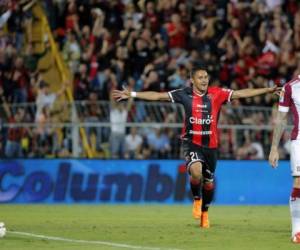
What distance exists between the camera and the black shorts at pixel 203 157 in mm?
15906

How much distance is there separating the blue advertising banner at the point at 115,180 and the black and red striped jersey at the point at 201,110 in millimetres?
8251

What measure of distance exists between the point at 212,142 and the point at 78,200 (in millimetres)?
8615

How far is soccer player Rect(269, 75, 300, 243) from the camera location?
13.1 meters

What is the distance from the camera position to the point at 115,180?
24.1m

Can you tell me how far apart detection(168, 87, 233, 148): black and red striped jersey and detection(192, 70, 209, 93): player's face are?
0.18 m

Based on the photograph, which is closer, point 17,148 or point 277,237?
point 277,237

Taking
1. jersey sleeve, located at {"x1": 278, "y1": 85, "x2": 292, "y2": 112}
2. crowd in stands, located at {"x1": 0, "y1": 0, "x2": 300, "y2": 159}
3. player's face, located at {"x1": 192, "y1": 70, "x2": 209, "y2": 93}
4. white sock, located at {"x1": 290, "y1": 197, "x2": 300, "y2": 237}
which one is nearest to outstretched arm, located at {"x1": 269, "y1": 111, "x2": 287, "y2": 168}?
jersey sleeve, located at {"x1": 278, "y1": 85, "x2": 292, "y2": 112}

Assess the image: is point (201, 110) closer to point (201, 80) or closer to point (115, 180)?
point (201, 80)

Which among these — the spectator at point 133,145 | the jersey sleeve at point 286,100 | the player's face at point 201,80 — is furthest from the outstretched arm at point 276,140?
the spectator at point 133,145

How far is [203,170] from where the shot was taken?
16.1 m

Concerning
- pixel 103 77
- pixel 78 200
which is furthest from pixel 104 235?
pixel 103 77

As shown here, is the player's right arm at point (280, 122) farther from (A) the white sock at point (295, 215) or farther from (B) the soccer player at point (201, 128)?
(B) the soccer player at point (201, 128)

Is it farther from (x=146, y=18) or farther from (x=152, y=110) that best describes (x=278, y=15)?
(x=152, y=110)

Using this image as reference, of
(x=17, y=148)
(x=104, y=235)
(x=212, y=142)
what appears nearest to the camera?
(x=104, y=235)
